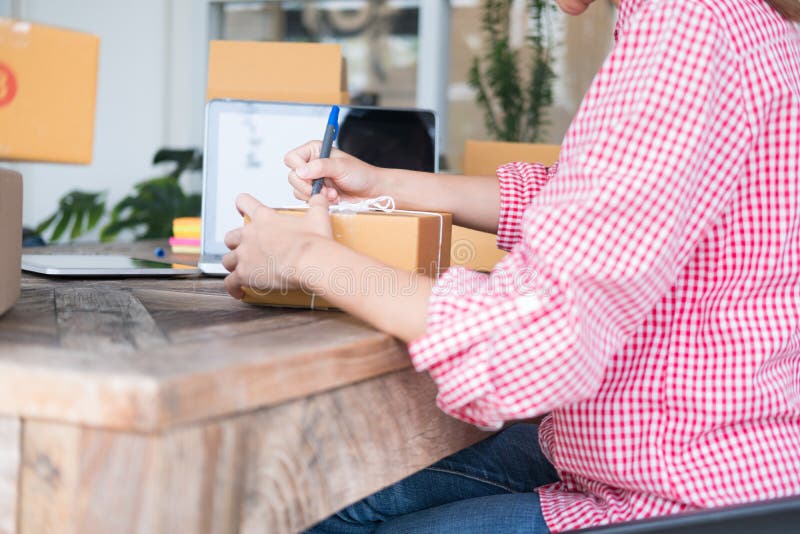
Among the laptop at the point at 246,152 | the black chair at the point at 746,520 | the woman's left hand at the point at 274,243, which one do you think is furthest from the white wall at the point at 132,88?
the black chair at the point at 746,520

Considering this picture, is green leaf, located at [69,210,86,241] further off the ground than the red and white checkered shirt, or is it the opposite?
the red and white checkered shirt

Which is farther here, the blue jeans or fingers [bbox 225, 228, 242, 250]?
the blue jeans

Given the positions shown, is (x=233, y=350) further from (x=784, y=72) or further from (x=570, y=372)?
(x=784, y=72)

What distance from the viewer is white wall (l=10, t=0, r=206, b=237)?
3.75 meters

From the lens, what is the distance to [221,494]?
1.58 feet

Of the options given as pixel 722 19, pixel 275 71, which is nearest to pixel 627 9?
pixel 722 19

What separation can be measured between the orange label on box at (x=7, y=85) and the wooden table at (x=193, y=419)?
16cm

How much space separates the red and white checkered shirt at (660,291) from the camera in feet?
2.00

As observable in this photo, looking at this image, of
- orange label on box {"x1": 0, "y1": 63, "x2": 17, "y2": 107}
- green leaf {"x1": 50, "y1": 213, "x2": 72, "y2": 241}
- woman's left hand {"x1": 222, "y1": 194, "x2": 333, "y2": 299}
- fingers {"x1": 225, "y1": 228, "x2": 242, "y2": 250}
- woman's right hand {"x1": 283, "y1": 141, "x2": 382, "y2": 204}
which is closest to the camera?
orange label on box {"x1": 0, "y1": 63, "x2": 17, "y2": 107}

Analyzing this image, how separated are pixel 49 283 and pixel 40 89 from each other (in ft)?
1.26

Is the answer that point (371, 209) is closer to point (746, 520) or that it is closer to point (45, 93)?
point (45, 93)

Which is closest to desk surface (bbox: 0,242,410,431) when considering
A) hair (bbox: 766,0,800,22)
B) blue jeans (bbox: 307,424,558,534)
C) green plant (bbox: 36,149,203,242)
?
blue jeans (bbox: 307,424,558,534)

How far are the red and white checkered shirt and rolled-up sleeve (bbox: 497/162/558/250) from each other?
291 mm

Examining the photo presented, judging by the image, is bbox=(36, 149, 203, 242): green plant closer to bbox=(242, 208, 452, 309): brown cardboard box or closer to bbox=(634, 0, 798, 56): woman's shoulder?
bbox=(242, 208, 452, 309): brown cardboard box
